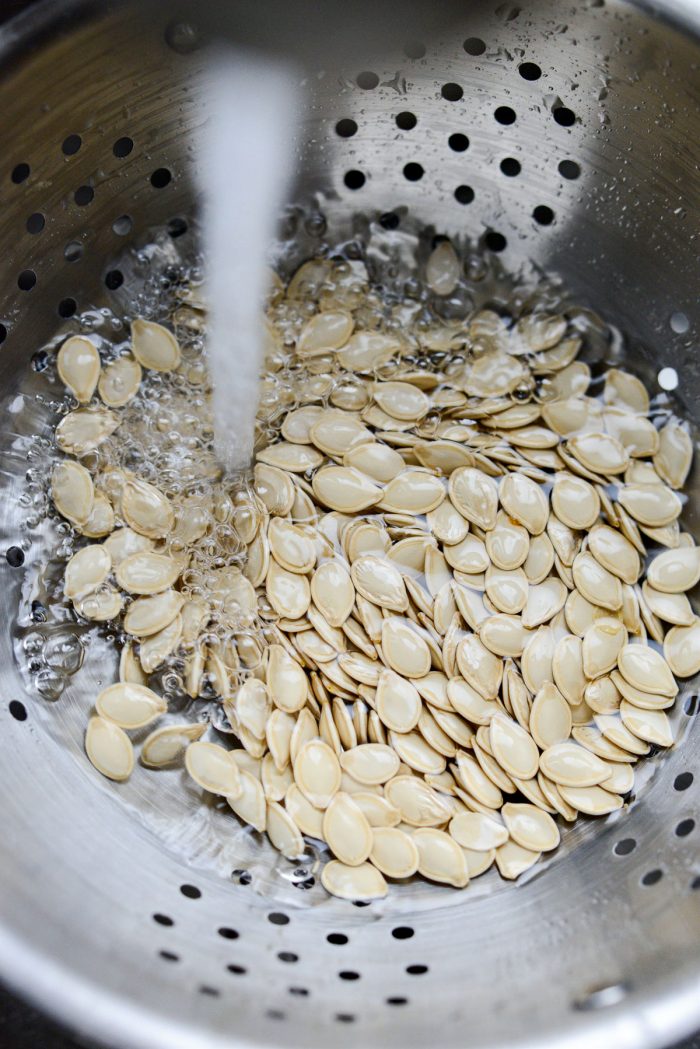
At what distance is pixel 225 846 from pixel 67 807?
10 centimetres

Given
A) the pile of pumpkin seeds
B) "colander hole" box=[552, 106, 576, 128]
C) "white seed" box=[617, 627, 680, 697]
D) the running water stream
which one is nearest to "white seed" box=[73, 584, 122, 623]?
the pile of pumpkin seeds

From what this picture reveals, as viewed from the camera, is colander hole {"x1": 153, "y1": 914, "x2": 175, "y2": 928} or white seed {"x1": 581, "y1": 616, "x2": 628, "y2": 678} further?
white seed {"x1": 581, "y1": 616, "x2": 628, "y2": 678}

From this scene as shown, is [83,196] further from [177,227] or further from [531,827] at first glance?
[531,827]

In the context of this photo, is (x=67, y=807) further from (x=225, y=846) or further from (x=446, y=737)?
(x=446, y=737)

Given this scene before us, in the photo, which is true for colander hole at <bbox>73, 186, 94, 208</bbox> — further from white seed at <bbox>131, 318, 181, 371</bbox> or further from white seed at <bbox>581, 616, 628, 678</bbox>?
white seed at <bbox>581, 616, 628, 678</bbox>

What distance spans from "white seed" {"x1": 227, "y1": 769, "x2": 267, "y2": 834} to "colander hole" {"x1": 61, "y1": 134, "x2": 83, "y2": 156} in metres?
0.39

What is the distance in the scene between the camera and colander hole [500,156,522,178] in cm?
61

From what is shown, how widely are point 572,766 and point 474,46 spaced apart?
461mm

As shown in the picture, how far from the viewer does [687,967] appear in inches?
15.9

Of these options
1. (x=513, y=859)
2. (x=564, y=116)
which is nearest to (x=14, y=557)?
(x=513, y=859)

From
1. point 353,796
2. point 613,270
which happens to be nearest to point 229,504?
point 353,796

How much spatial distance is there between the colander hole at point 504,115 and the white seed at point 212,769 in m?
0.46

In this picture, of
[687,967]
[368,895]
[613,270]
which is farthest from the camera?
[613,270]

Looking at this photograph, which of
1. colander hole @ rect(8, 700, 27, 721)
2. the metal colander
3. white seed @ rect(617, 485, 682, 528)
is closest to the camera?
the metal colander
